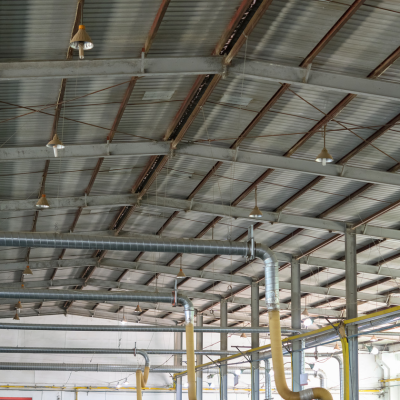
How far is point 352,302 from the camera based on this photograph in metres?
25.3

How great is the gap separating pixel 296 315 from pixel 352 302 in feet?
23.9

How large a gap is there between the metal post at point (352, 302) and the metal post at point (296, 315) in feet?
19.5

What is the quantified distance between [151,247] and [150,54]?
8285 millimetres

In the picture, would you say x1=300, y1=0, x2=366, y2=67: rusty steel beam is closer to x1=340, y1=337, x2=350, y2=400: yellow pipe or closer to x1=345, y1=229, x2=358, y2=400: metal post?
x1=345, y1=229, x2=358, y2=400: metal post

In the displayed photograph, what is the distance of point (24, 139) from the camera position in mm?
20109

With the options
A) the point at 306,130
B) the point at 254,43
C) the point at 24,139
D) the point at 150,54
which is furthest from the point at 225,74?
the point at 24,139

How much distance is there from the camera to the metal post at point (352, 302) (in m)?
24.1

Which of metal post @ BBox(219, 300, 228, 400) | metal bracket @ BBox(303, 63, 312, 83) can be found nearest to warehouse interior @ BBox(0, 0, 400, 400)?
metal bracket @ BBox(303, 63, 312, 83)

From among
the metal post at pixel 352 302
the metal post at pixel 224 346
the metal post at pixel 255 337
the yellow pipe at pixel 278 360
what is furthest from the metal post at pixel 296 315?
the metal post at pixel 224 346

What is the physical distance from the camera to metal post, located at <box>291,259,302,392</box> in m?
30.7

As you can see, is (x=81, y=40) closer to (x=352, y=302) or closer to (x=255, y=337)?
(x=352, y=302)

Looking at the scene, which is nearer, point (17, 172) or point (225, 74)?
point (225, 74)

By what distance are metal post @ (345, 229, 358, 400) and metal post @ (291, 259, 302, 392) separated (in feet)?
19.5

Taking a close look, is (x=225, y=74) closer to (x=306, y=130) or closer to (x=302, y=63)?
(x=302, y=63)
